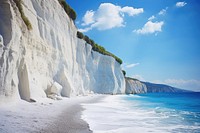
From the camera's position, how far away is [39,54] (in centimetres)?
1666

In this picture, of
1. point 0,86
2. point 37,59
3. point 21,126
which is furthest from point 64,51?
point 21,126

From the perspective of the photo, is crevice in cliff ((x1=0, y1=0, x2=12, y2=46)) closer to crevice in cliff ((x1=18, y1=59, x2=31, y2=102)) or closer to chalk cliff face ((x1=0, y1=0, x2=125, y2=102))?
chalk cliff face ((x1=0, y1=0, x2=125, y2=102))

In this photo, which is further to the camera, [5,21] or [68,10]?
[68,10]

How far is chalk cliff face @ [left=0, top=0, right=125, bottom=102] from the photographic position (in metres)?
9.66

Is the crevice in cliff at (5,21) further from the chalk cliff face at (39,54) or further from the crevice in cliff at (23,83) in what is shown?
the crevice in cliff at (23,83)

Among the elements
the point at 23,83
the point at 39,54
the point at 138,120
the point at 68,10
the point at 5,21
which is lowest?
the point at 138,120

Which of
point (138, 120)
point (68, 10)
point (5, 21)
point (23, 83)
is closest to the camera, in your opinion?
point (138, 120)

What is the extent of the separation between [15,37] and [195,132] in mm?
10053

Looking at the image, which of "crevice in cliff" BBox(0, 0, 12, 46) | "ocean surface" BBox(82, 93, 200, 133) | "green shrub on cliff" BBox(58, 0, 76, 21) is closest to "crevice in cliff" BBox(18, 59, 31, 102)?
"crevice in cliff" BBox(0, 0, 12, 46)

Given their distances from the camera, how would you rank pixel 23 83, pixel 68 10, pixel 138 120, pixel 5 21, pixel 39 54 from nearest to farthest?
1. pixel 138 120
2. pixel 5 21
3. pixel 23 83
4. pixel 39 54
5. pixel 68 10

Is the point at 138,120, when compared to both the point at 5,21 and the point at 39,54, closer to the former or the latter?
the point at 5,21

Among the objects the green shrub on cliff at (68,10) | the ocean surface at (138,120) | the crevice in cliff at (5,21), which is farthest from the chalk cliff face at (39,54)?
the ocean surface at (138,120)

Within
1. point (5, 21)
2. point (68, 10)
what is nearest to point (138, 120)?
point (5, 21)

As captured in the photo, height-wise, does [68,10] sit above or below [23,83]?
above
